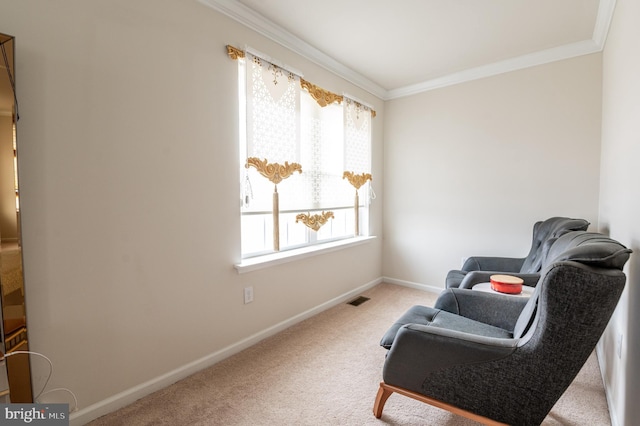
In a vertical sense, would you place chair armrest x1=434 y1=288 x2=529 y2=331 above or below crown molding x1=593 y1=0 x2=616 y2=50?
below

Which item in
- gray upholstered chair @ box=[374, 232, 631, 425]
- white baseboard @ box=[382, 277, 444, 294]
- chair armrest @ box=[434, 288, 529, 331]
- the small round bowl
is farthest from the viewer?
white baseboard @ box=[382, 277, 444, 294]

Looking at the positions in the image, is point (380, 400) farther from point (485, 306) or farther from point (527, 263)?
point (527, 263)

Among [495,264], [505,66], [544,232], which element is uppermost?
[505,66]

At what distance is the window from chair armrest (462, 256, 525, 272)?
4.32 feet

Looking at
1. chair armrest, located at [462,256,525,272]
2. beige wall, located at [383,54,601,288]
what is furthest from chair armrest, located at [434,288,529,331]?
beige wall, located at [383,54,601,288]

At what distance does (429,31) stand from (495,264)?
7.25ft

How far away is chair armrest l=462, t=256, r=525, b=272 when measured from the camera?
289 centimetres

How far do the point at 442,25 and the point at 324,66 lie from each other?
44.3 inches

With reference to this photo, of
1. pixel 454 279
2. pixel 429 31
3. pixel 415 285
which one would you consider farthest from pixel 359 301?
pixel 429 31

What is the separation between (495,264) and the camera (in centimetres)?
294

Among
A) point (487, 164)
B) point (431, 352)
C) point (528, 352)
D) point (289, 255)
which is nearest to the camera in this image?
point (528, 352)

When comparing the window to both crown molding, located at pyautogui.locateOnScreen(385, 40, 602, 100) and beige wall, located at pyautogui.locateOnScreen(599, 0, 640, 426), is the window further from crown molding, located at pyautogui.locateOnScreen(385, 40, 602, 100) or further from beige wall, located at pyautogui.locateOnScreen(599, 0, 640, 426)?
beige wall, located at pyautogui.locateOnScreen(599, 0, 640, 426)

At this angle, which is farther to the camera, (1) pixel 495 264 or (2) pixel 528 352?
(1) pixel 495 264

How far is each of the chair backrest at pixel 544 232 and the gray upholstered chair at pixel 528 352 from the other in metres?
0.73
